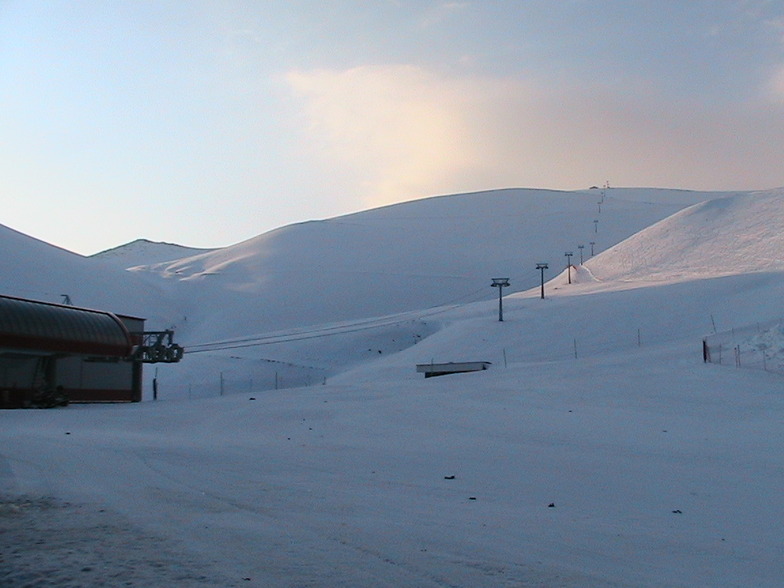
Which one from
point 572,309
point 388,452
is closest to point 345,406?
point 388,452

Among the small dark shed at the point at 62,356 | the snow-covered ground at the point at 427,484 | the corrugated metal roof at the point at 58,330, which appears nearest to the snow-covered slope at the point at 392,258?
the small dark shed at the point at 62,356

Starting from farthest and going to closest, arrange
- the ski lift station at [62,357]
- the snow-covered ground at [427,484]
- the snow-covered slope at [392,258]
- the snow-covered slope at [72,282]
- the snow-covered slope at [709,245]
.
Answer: the snow-covered slope at [392,258]
the snow-covered slope at [72,282]
the snow-covered slope at [709,245]
the ski lift station at [62,357]
the snow-covered ground at [427,484]

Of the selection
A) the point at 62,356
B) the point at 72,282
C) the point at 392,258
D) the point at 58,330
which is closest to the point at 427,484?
the point at 58,330

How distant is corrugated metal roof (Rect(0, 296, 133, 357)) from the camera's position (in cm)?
3077

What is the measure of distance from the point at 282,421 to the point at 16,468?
10.1 m

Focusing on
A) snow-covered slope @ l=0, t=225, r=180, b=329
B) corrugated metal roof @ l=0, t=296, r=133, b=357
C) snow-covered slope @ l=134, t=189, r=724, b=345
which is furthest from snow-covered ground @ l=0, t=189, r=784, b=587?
snow-covered slope @ l=0, t=225, r=180, b=329

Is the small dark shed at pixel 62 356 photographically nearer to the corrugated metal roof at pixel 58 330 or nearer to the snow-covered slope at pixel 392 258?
the corrugated metal roof at pixel 58 330

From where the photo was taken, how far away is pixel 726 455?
15570mm

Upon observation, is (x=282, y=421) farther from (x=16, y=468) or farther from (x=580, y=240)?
(x=580, y=240)

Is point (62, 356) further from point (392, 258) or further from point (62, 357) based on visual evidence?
point (392, 258)

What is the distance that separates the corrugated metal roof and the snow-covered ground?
19.9ft

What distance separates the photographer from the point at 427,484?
39.2 ft

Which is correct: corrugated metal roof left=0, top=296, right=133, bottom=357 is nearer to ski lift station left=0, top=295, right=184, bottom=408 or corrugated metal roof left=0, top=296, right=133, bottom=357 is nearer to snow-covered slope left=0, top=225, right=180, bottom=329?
ski lift station left=0, top=295, right=184, bottom=408

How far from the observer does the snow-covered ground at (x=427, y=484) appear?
705cm
